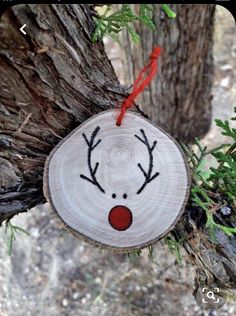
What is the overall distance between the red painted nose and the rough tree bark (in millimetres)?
307

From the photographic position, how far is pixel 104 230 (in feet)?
5.48

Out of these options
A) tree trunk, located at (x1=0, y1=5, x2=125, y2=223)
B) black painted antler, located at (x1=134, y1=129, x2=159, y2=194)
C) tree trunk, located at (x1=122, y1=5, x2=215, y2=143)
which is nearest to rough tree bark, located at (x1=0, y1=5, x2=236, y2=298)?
tree trunk, located at (x1=0, y1=5, x2=125, y2=223)

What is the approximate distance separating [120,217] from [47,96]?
0.48m

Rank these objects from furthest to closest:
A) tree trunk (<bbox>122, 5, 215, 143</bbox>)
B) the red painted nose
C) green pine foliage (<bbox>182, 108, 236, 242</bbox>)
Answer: tree trunk (<bbox>122, 5, 215, 143</bbox>) → green pine foliage (<bbox>182, 108, 236, 242</bbox>) → the red painted nose

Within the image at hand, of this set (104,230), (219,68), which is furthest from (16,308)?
(219,68)

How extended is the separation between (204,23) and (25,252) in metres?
1.83

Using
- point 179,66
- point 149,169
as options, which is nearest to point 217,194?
point 149,169

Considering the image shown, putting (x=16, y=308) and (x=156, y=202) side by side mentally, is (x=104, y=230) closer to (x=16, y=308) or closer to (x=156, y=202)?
(x=156, y=202)

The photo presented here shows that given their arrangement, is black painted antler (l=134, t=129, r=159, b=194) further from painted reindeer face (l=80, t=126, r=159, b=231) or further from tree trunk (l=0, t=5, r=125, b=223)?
tree trunk (l=0, t=5, r=125, b=223)

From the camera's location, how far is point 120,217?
5.41 ft

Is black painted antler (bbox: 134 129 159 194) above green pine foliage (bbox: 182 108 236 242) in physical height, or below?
above

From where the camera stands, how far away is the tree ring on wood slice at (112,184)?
5.47 feet

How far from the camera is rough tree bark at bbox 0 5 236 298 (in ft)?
4.84

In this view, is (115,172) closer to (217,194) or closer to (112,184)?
(112,184)
